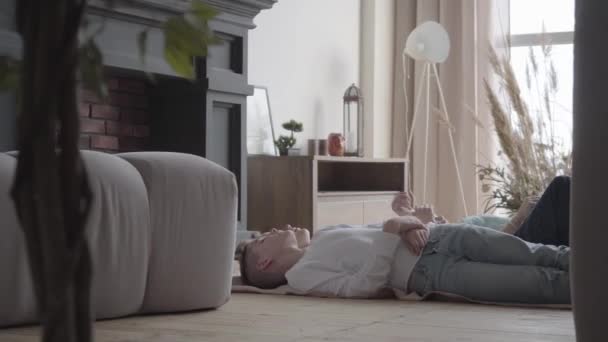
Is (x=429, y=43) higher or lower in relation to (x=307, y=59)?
higher

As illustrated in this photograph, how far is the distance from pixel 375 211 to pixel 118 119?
1.96m

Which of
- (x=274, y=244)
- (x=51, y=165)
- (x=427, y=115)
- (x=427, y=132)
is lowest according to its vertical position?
(x=274, y=244)

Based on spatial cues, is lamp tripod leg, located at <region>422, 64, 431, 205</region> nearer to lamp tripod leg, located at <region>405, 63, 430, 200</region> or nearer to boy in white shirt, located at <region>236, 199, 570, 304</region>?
lamp tripod leg, located at <region>405, 63, 430, 200</region>

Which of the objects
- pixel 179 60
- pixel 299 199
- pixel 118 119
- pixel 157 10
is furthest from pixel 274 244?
pixel 179 60

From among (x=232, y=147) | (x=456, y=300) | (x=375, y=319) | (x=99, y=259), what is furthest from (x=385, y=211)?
(x=99, y=259)

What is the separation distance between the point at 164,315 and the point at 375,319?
584 millimetres

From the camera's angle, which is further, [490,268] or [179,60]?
[490,268]

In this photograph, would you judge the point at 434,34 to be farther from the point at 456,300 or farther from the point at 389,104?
the point at 456,300

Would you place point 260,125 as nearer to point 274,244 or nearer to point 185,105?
point 185,105

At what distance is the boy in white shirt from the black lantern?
2524 millimetres

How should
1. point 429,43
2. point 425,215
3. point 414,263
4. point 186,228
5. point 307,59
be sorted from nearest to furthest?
point 186,228, point 414,263, point 425,215, point 307,59, point 429,43

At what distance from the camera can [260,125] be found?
546 cm

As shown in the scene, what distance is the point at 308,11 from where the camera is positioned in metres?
6.05

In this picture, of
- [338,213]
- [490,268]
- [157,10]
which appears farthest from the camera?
[338,213]
